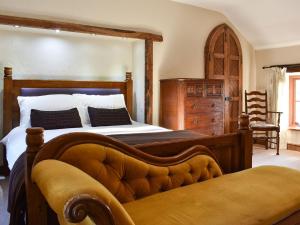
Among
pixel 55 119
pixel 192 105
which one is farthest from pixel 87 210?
pixel 192 105

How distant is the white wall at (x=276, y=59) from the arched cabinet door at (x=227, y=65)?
494 millimetres

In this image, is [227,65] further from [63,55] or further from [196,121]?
[63,55]

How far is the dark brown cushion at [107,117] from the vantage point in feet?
12.1

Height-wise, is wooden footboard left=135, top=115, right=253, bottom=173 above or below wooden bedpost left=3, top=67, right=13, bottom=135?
below

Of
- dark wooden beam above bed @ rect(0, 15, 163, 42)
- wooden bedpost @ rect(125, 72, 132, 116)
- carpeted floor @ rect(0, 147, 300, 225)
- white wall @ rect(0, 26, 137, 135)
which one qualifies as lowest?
carpeted floor @ rect(0, 147, 300, 225)

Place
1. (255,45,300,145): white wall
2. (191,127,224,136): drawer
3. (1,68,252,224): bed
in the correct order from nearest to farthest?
(1,68,252,224): bed
(191,127,224,136): drawer
(255,45,300,145): white wall

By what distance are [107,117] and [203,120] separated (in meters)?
1.53

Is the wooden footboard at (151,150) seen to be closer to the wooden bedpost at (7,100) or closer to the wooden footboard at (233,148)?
the wooden footboard at (233,148)

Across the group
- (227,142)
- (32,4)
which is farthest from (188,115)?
(32,4)

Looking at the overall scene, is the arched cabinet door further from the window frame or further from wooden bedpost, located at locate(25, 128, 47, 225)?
wooden bedpost, located at locate(25, 128, 47, 225)

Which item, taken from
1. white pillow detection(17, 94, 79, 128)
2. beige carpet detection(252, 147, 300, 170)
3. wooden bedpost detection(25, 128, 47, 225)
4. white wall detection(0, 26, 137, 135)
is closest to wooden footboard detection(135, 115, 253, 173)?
wooden bedpost detection(25, 128, 47, 225)

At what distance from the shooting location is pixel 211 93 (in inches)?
176

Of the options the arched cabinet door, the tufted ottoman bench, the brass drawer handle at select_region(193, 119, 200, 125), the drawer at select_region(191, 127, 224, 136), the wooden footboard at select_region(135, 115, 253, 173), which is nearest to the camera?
the tufted ottoman bench

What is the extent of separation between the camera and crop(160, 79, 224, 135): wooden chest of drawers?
165 inches
